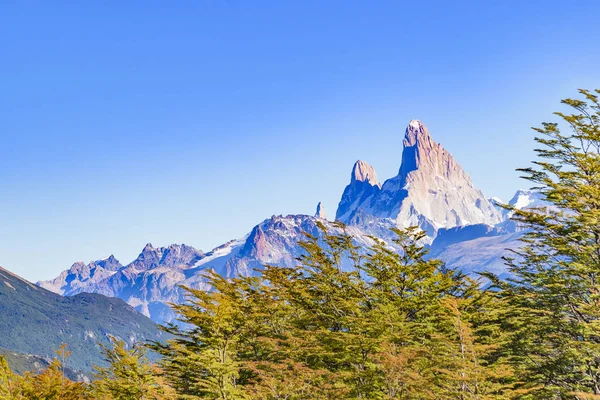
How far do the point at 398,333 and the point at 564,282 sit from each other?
395 inches

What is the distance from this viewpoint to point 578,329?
2631 centimetres

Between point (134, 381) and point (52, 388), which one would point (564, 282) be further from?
point (52, 388)

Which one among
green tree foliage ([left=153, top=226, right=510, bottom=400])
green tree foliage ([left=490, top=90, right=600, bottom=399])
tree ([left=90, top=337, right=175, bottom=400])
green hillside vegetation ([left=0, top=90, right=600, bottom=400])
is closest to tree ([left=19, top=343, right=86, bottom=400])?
green hillside vegetation ([left=0, top=90, right=600, bottom=400])

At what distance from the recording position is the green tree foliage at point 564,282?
87.9 ft

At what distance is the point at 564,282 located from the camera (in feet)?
94.8

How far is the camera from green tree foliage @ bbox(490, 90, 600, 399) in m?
26.8

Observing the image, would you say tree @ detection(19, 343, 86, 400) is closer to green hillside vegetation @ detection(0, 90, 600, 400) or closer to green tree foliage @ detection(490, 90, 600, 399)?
green hillside vegetation @ detection(0, 90, 600, 400)

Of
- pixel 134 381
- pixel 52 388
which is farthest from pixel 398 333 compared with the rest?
pixel 52 388

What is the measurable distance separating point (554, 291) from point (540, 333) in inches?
120

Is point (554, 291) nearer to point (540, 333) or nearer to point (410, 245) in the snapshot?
point (540, 333)

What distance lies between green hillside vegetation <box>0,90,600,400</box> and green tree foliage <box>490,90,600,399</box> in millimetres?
97

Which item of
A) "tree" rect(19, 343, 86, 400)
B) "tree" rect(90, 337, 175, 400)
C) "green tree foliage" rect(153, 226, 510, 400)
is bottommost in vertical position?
"tree" rect(19, 343, 86, 400)

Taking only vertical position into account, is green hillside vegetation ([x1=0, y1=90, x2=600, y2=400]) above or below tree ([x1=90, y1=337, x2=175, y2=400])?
above

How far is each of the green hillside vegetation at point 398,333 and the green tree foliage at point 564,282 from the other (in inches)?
3.8
